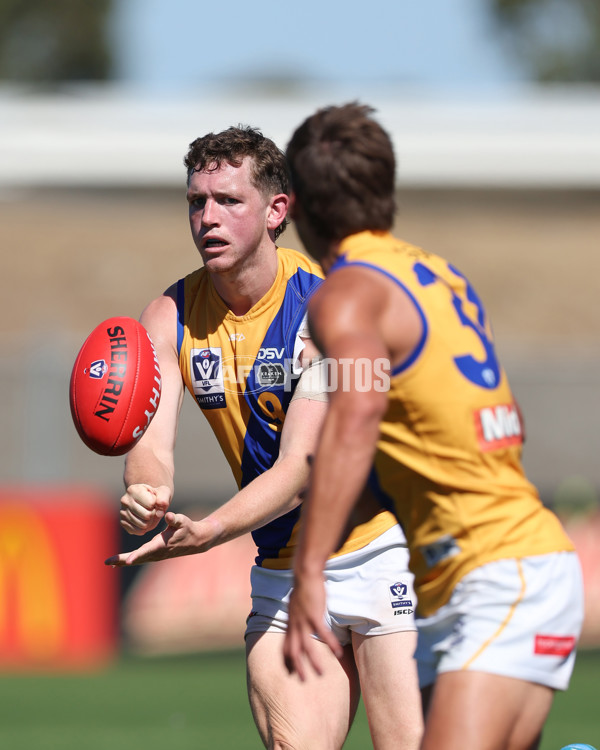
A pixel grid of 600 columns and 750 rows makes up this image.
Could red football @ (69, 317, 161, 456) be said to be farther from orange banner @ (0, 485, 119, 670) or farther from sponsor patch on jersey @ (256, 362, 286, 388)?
orange banner @ (0, 485, 119, 670)

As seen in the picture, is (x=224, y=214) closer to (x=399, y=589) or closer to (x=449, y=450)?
(x=399, y=589)

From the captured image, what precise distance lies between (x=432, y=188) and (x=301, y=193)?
87.1 ft

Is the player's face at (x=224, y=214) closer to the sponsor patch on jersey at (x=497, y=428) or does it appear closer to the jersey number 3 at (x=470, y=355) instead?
the jersey number 3 at (x=470, y=355)

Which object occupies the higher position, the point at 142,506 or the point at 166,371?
the point at 166,371

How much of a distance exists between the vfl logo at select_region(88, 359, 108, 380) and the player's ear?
850 mm

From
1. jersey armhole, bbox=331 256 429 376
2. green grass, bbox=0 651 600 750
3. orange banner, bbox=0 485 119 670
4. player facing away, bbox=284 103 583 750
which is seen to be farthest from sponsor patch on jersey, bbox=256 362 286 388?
orange banner, bbox=0 485 119 670

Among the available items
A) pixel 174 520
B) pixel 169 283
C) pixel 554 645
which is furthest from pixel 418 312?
pixel 169 283

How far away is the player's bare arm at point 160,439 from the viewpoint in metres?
4.35

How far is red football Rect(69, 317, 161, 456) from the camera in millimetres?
4637

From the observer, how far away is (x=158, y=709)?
9.55 metres

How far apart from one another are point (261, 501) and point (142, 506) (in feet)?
1.40

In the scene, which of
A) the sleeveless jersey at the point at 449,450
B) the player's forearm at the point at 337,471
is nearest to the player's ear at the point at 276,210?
the sleeveless jersey at the point at 449,450

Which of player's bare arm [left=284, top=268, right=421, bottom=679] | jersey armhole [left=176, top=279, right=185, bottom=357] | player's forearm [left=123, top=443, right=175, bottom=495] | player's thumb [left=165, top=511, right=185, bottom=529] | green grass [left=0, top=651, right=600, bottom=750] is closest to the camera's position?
player's bare arm [left=284, top=268, right=421, bottom=679]

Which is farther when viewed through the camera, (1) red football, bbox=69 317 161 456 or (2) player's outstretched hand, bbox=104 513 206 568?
(1) red football, bbox=69 317 161 456
